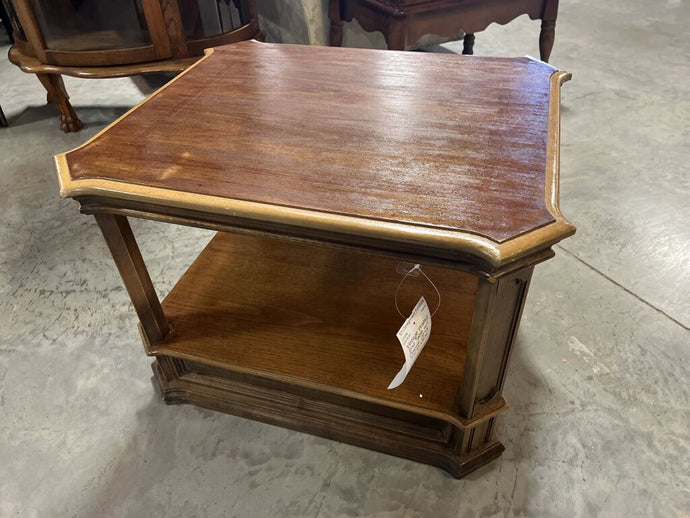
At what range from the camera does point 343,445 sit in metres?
0.96

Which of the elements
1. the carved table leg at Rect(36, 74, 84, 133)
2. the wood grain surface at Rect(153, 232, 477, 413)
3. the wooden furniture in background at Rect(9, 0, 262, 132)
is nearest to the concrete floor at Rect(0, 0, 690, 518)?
the wood grain surface at Rect(153, 232, 477, 413)

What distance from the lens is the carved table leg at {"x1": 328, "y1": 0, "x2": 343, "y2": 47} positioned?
1.98m

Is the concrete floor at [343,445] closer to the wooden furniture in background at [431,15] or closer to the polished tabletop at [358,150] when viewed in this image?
the polished tabletop at [358,150]

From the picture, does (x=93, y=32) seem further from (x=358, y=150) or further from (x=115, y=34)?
(x=358, y=150)

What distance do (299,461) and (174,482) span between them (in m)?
0.22

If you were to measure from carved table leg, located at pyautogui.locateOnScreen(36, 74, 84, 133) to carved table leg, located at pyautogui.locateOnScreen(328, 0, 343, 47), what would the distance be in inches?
40.9

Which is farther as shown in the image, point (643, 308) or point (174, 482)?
point (643, 308)

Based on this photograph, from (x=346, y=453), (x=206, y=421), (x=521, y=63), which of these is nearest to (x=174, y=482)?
(x=206, y=421)

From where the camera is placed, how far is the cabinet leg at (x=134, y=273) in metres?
0.80

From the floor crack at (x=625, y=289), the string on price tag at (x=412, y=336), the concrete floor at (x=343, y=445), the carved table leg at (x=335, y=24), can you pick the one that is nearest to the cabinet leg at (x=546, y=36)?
the concrete floor at (x=343, y=445)

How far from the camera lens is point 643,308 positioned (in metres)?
1.20

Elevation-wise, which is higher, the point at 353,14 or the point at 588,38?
the point at 353,14

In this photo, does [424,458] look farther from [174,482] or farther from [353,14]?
[353,14]

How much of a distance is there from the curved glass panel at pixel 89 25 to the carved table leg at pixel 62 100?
0.44ft
